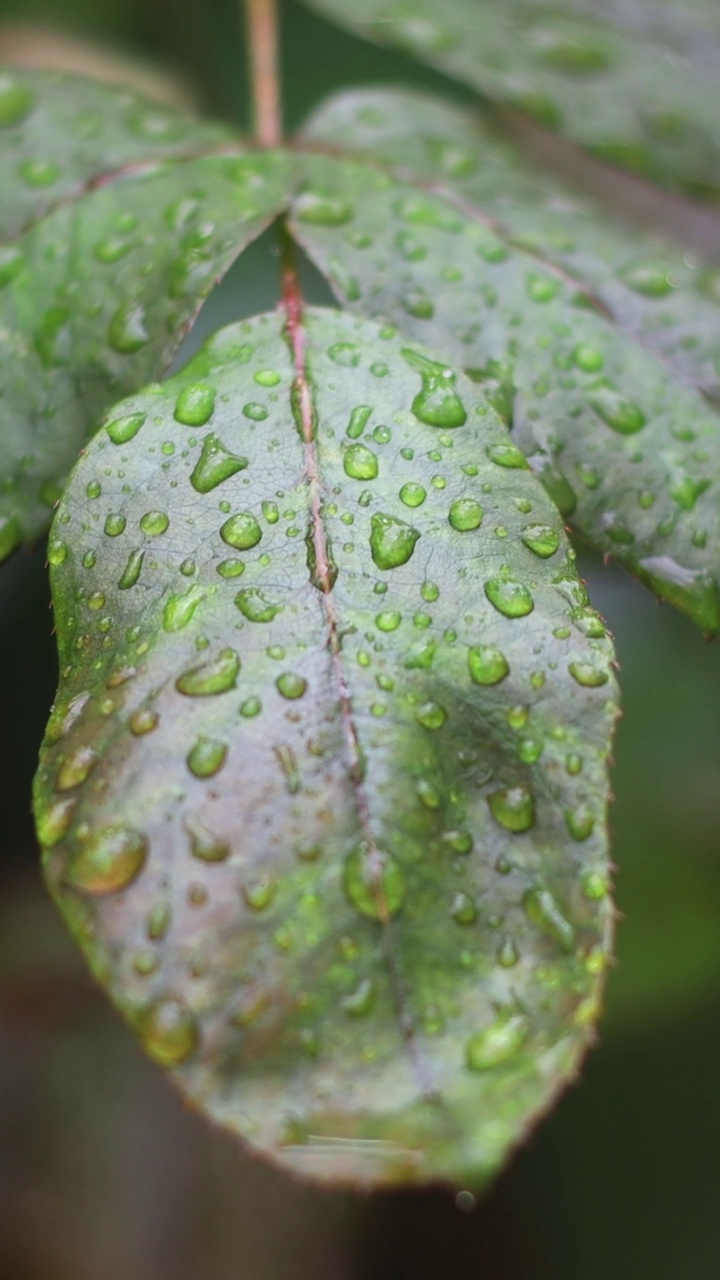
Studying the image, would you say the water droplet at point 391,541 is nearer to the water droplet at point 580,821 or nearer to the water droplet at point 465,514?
the water droplet at point 465,514

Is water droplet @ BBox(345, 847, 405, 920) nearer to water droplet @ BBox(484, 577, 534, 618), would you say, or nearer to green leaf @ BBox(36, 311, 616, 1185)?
green leaf @ BBox(36, 311, 616, 1185)

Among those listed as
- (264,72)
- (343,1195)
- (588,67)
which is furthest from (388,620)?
(343,1195)

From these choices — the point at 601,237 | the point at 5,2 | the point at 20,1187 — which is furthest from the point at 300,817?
the point at 5,2

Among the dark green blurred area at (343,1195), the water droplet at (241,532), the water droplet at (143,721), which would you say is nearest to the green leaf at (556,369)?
the water droplet at (241,532)

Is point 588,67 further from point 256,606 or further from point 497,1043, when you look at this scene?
point 497,1043

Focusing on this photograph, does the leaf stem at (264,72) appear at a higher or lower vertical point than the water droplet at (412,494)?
higher
